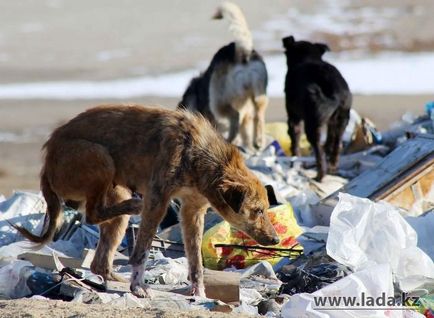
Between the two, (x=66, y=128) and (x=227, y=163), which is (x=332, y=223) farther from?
(x=66, y=128)

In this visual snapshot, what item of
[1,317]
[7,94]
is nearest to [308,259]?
[1,317]

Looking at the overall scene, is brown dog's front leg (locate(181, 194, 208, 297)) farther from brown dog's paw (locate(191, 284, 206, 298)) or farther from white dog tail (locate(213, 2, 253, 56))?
white dog tail (locate(213, 2, 253, 56))

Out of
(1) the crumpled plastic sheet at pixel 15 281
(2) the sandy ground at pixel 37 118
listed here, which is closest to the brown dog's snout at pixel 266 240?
(1) the crumpled plastic sheet at pixel 15 281

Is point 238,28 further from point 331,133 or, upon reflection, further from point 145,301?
point 145,301

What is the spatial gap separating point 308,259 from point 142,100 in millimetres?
15595

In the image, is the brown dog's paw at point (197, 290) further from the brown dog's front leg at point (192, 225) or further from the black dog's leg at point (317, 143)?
the black dog's leg at point (317, 143)

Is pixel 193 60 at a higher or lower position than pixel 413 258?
higher

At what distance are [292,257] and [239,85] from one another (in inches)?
206

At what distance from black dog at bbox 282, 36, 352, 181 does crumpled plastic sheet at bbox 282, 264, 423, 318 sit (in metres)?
4.60

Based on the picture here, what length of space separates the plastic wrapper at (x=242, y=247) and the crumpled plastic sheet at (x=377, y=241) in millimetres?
814

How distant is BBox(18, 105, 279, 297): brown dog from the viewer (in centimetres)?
682

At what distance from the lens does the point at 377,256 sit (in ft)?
23.9

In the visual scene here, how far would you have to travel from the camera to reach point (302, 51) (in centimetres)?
1209

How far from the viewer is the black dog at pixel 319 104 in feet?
36.1
